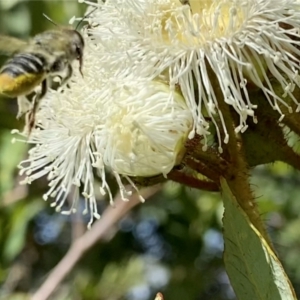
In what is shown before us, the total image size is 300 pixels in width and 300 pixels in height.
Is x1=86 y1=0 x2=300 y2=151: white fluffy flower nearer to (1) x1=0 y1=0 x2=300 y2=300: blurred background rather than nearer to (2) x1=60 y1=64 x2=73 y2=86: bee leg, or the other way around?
(2) x1=60 y1=64 x2=73 y2=86: bee leg

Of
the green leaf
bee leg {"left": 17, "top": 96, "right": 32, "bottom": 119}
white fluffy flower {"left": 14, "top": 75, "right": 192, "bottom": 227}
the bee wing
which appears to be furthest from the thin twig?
the green leaf

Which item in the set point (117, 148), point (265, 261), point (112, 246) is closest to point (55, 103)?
point (117, 148)

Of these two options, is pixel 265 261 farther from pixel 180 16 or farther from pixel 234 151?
pixel 180 16

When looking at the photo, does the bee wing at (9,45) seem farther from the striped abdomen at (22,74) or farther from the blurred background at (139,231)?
the blurred background at (139,231)

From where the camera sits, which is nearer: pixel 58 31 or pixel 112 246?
pixel 58 31

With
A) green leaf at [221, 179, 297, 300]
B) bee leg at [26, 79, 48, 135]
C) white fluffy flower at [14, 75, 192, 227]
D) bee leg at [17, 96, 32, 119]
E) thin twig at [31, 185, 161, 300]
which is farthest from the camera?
thin twig at [31, 185, 161, 300]

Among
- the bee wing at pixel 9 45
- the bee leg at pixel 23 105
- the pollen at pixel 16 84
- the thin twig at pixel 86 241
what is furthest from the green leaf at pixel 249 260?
the thin twig at pixel 86 241
